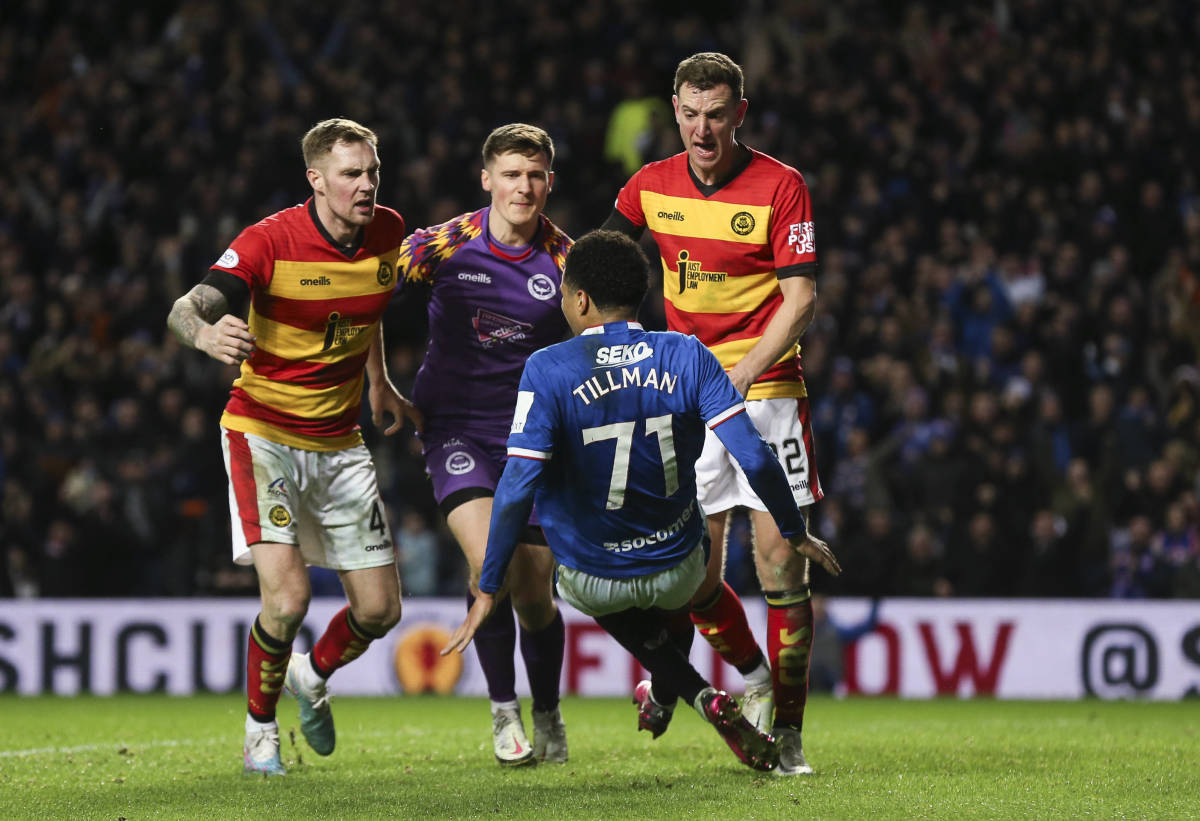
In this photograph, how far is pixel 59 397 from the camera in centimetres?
1582

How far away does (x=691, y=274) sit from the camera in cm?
687

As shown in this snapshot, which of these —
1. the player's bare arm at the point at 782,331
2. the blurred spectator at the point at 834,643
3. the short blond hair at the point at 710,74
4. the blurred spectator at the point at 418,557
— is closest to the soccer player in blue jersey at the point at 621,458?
the player's bare arm at the point at 782,331

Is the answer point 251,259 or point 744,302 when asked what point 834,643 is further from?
point 251,259

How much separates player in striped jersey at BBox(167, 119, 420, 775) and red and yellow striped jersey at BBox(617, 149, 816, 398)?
1321 millimetres

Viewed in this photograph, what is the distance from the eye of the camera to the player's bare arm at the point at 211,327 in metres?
6.07

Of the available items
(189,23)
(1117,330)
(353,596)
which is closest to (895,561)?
(1117,330)

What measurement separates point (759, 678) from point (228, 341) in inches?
105

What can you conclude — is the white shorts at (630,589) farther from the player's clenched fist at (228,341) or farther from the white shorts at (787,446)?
the player's clenched fist at (228,341)

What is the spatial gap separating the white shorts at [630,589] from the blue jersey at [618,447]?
4 centimetres

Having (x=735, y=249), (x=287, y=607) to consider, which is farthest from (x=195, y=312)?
(x=735, y=249)

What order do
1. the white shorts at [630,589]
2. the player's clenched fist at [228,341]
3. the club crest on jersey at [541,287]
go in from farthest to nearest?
1. the club crest on jersey at [541,287]
2. the player's clenched fist at [228,341]
3. the white shorts at [630,589]

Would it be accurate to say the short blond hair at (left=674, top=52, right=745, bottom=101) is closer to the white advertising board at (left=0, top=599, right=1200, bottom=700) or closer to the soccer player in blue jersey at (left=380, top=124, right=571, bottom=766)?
the soccer player in blue jersey at (left=380, top=124, right=571, bottom=766)

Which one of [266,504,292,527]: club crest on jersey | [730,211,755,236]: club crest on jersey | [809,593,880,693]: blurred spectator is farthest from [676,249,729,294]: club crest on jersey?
[809,593,880,693]: blurred spectator

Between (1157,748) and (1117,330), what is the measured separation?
833 cm
